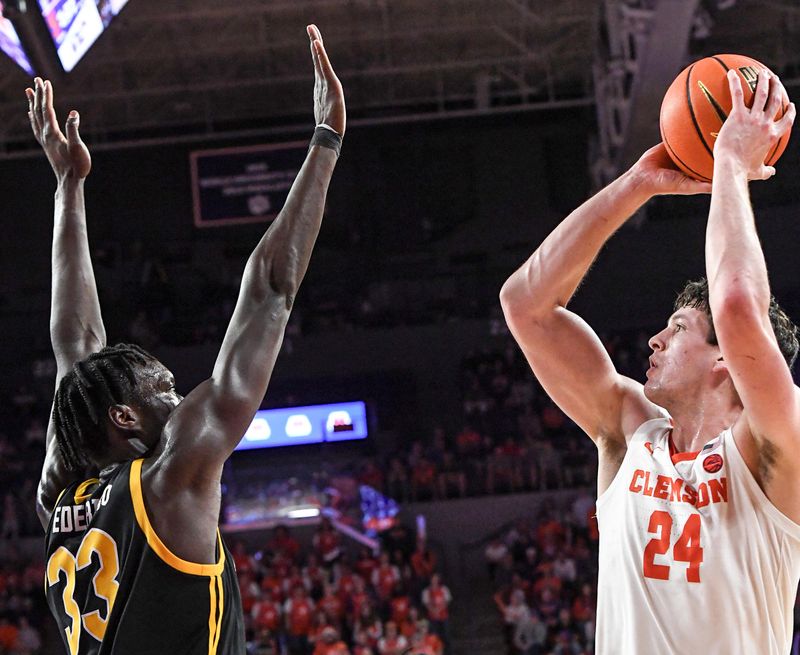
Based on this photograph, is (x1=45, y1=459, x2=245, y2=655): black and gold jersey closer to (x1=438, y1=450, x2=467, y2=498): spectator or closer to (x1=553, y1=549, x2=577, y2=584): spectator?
(x1=553, y1=549, x2=577, y2=584): spectator

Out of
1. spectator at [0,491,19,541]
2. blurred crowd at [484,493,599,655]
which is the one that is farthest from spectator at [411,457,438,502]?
spectator at [0,491,19,541]

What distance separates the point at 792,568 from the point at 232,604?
4.39ft

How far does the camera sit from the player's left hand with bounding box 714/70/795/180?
252 cm

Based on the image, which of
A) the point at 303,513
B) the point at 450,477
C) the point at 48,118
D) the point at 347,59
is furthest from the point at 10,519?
the point at 48,118

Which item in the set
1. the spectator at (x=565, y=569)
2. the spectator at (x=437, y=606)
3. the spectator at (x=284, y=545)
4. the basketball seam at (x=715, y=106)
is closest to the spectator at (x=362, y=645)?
the spectator at (x=437, y=606)

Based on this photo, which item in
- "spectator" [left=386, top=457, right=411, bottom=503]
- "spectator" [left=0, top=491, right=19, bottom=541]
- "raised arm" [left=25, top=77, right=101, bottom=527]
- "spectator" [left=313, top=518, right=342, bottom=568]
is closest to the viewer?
"raised arm" [left=25, top=77, right=101, bottom=527]

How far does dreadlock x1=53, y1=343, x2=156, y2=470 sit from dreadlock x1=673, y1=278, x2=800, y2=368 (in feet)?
4.92

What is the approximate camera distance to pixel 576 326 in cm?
307

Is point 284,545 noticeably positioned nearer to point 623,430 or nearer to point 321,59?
point 623,430

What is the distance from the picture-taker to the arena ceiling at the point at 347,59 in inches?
658

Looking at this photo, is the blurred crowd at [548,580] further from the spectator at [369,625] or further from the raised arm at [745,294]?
the raised arm at [745,294]

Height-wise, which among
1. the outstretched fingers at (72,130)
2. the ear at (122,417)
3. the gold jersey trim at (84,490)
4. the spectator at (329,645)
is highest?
the outstretched fingers at (72,130)

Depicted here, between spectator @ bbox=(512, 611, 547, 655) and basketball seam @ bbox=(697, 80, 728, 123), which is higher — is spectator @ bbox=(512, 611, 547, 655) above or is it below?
below

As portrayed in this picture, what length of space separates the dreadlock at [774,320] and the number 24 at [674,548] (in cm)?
49
